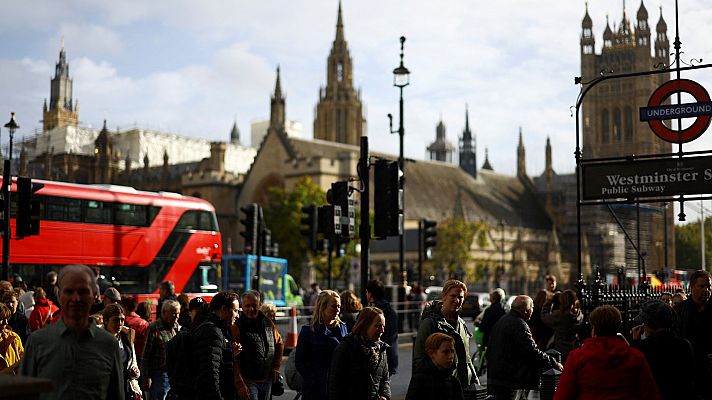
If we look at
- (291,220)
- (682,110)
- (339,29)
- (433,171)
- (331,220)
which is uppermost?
(339,29)

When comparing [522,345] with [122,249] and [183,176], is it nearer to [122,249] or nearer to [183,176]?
[122,249]

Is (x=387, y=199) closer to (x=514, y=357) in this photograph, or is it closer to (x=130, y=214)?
(x=514, y=357)

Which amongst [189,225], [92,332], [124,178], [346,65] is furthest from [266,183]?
[92,332]

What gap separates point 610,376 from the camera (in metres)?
5.82

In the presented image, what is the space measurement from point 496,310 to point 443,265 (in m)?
62.8

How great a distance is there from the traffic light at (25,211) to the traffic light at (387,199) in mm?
6339

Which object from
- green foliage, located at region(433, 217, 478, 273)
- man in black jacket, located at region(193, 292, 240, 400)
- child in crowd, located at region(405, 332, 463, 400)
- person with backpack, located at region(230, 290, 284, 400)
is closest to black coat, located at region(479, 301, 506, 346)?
person with backpack, located at region(230, 290, 284, 400)

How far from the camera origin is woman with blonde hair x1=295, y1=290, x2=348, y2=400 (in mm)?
7773

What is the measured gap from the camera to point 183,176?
282ft

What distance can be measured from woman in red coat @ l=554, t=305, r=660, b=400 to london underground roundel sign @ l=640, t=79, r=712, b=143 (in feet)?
17.4

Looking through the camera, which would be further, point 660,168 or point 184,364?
point 660,168

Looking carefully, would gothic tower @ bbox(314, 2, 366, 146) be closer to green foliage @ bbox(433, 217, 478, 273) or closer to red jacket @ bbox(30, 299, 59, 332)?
green foliage @ bbox(433, 217, 478, 273)

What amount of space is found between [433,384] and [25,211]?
12.2m

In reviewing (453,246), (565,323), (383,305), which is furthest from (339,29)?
(383,305)
